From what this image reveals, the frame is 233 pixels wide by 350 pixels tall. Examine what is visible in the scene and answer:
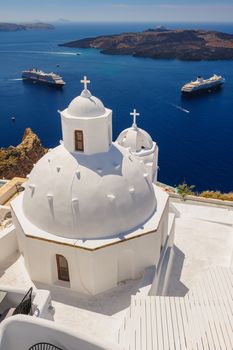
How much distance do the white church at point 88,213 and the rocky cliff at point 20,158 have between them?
115ft

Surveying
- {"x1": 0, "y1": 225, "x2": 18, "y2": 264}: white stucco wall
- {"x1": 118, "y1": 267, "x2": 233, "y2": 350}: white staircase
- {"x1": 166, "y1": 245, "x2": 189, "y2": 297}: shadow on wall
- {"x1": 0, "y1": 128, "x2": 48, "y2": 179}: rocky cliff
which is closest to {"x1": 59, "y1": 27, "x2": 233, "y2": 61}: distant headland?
{"x1": 0, "y1": 128, "x2": 48, "y2": 179}: rocky cliff

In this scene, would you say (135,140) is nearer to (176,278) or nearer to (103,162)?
(103,162)

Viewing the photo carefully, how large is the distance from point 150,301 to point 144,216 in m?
4.17

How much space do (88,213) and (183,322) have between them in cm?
603

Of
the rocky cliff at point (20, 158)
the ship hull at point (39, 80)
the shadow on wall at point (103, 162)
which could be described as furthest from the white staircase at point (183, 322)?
the ship hull at point (39, 80)

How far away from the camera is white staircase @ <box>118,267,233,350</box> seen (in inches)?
448

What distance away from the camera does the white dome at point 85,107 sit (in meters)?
16.3

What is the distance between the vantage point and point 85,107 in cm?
1628

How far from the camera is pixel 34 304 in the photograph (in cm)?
1298

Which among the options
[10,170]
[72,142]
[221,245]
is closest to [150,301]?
[72,142]

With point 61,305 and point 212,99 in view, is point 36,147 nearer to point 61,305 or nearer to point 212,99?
point 61,305

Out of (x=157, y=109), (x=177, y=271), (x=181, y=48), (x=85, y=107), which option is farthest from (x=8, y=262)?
(x=181, y=48)

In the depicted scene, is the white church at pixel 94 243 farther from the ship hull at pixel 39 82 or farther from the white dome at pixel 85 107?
the ship hull at pixel 39 82

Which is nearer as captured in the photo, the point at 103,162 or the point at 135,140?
the point at 103,162
